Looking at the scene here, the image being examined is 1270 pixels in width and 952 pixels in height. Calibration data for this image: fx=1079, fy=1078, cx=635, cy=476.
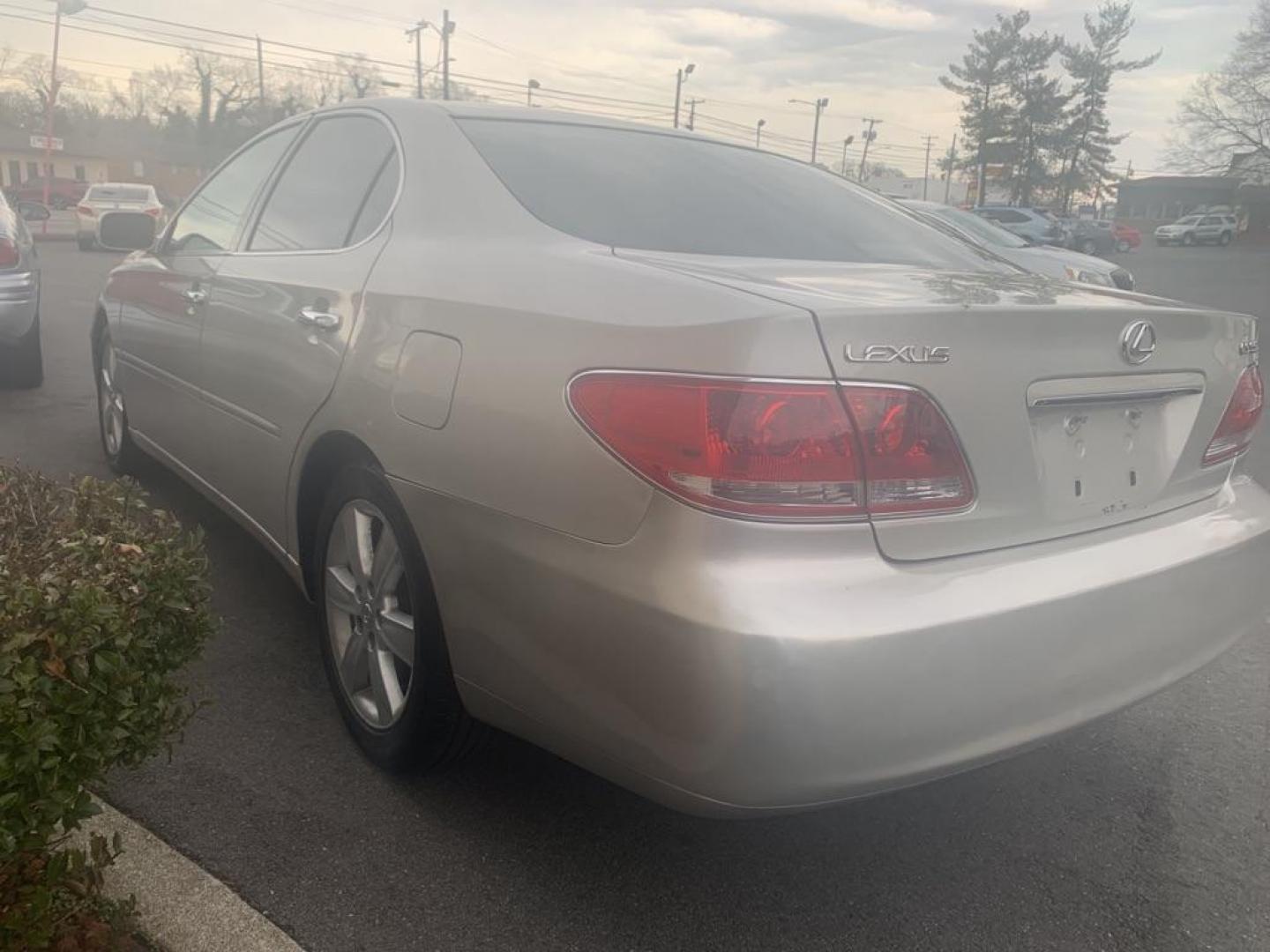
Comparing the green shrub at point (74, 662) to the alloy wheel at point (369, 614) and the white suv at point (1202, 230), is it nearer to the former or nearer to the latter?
the alloy wheel at point (369, 614)

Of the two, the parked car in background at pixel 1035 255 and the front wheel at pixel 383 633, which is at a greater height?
the parked car in background at pixel 1035 255

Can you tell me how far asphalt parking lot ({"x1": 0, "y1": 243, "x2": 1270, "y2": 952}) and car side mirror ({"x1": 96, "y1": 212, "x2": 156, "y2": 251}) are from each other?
2.40 m

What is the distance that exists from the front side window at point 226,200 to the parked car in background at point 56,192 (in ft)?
146

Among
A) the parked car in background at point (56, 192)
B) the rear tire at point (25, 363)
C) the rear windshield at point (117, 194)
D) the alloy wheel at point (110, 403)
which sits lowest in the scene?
the parked car in background at point (56, 192)

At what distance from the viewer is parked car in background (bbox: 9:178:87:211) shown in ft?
150

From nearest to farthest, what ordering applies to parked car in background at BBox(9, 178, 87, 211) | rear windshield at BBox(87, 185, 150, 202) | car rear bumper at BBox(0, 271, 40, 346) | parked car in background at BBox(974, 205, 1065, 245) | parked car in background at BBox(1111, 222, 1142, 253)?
car rear bumper at BBox(0, 271, 40, 346) < rear windshield at BBox(87, 185, 150, 202) < parked car in background at BBox(974, 205, 1065, 245) < parked car in background at BBox(1111, 222, 1142, 253) < parked car in background at BBox(9, 178, 87, 211)

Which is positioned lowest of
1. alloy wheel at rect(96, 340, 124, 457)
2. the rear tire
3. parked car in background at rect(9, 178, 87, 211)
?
parked car in background at rect(9, 178, 87, 211)

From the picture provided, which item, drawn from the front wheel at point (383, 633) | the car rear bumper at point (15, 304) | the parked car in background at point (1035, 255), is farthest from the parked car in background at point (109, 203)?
the front wheel at point (383, 633)

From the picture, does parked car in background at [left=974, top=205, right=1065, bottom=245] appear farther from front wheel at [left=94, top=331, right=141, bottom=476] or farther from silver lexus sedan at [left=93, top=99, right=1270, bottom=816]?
silver lexus sedan at [left=93, top=99, right=1270, bottom=816]

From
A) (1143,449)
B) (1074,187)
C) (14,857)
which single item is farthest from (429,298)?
(1074,187)

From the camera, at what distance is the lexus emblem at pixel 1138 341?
2.08 m

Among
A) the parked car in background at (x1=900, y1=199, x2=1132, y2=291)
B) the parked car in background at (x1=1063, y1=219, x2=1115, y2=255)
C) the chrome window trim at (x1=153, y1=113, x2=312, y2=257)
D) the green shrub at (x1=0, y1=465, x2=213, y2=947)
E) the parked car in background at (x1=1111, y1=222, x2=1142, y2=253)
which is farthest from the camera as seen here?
the parked car in background at (x1=1111, y1=222, x2=1142, y2=253)

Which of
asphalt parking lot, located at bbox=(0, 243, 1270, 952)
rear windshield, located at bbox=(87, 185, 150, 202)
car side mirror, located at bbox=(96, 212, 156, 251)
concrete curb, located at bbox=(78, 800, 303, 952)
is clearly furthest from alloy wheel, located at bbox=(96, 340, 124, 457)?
rear windshield, located at bbox=(87, 185, 150, 202)

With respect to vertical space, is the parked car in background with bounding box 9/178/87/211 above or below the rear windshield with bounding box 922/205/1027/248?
below
